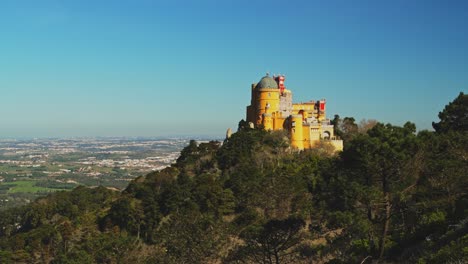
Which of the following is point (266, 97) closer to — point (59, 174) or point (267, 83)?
point (267, 83)

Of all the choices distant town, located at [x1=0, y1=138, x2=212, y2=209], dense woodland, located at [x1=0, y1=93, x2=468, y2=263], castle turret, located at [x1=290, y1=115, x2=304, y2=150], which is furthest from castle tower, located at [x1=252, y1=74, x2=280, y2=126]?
distant town, located at [x1=0, y1=138, x2=212, y2=209]

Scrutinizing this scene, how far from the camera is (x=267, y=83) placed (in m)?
34.5

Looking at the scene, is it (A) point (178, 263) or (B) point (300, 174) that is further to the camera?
(B) point (300, 174)

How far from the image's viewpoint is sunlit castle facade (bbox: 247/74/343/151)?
3275 cm

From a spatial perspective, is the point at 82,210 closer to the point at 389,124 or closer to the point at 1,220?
the point at 1,220

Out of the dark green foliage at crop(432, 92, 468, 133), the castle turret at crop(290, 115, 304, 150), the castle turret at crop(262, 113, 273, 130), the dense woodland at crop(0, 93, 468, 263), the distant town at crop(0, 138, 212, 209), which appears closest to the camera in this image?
the dense woodland at crop(0, 93, 468, 263)

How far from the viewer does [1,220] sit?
42938 mm

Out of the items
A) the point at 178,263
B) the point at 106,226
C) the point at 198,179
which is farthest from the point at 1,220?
the point at 178,263

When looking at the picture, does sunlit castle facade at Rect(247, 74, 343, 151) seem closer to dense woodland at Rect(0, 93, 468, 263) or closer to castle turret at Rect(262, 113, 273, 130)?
castle turret at Rect(262, 113, 273, 130)

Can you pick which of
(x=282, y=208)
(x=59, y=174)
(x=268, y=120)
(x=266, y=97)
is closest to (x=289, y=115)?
(x=268, y=120)

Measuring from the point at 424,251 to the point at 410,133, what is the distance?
3504mm

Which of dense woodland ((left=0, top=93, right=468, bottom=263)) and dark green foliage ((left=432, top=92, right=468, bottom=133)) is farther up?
dark green foliage ((left=432, top=92, right=468, bottom=133))

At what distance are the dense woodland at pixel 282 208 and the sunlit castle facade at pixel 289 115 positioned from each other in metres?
0.98

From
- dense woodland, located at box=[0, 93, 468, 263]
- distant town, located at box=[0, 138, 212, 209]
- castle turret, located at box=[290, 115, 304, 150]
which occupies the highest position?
castle turret, located at box=[290, 115, 304, 150]
